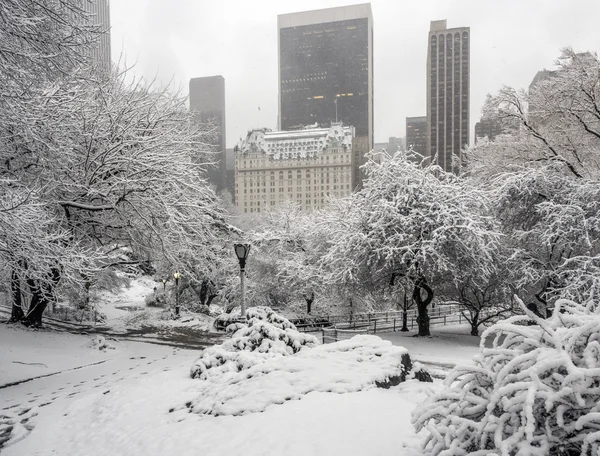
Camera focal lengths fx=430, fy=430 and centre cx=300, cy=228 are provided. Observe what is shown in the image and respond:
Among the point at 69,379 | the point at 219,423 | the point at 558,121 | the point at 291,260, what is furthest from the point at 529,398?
the point at 291,260

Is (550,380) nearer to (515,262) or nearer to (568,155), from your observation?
(515,262)

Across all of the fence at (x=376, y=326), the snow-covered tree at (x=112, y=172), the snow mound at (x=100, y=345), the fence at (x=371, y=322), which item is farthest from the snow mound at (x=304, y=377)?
the snow mound at (x=100, y=345)

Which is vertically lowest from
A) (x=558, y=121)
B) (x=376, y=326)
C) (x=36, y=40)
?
(x=376, y=326)

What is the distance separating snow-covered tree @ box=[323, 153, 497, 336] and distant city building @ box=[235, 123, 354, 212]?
5389 inches

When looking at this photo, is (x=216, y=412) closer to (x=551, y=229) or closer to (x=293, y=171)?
(x=551, y=229)

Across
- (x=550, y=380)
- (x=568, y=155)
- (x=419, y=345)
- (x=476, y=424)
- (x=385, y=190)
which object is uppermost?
(x=568, y=155)

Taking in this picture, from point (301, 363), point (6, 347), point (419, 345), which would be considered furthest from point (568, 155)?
point (6, 347)

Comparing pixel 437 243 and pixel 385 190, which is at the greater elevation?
pixel 385 190

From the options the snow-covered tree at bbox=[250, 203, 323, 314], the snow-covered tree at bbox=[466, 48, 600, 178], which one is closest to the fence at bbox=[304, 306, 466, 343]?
the snow-covered tree at bbox=[250, 203, 323, 314]

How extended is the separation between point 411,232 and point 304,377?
11.0 meters

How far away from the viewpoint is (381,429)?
4832mm

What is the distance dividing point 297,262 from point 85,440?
824 inches

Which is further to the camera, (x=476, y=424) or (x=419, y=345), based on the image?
(x=419, y=345)

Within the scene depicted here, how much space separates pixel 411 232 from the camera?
16750 millimetres
